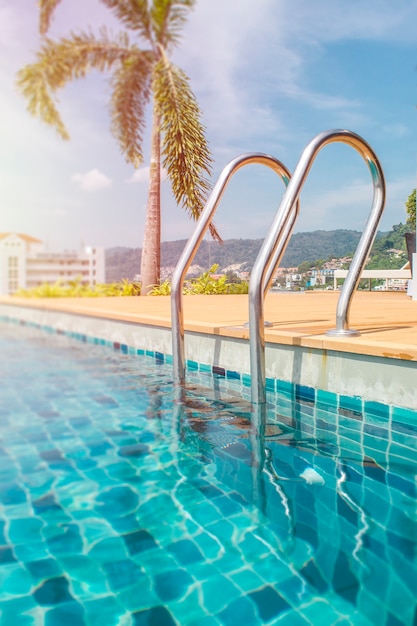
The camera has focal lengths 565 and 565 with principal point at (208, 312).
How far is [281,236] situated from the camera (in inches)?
100

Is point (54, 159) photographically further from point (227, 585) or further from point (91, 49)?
point (227, 585)

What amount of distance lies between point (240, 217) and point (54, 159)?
43.4 feet

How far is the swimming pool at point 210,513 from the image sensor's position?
1.27m

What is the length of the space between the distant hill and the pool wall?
283cm

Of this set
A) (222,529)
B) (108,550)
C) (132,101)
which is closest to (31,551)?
(108,550)

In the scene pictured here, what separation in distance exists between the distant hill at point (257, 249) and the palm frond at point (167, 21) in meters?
4.09

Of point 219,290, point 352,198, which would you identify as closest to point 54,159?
point 219,290

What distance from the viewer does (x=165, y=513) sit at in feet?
5.67

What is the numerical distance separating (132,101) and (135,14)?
5.36 ft

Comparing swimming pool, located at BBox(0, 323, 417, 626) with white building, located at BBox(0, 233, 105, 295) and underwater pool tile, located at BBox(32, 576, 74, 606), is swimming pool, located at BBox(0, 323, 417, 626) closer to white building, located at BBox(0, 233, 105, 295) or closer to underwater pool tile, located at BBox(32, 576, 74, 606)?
underwater pool tile, located at BBox(32, 576, 74, 606)

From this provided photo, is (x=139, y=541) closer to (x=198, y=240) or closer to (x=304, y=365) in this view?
(x=304, y=365)

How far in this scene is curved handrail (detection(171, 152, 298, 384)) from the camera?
115 inches

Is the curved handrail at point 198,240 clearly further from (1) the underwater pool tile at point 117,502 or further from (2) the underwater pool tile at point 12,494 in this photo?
(2) the underwater pool tile at point 12,494

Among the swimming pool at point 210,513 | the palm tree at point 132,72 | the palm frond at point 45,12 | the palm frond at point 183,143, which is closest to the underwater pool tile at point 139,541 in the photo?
the swimming pool at point 210,513
